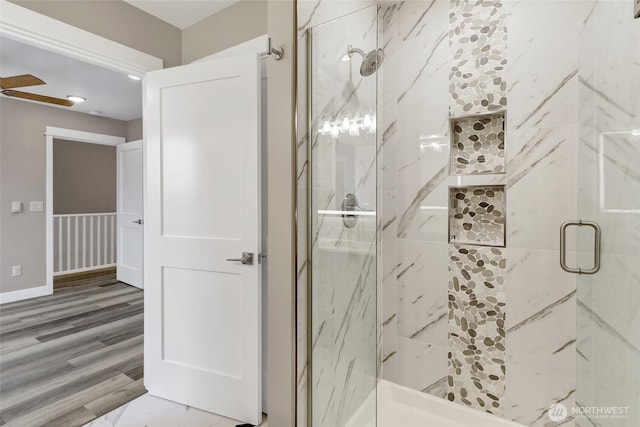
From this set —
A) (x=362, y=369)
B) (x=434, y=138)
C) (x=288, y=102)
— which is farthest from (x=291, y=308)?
(x=434, y=138)

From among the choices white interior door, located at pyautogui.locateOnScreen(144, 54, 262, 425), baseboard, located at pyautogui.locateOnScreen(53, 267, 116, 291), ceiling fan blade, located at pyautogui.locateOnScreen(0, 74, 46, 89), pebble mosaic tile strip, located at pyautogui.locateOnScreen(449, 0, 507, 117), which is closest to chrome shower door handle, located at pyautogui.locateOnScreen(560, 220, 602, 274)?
pebble mosaic tile strip, located at pyautogui.locateOnScreen(449, 0, 507, 117)

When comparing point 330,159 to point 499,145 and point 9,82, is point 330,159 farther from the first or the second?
point 9,82

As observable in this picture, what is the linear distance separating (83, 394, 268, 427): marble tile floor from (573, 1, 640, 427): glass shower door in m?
1.59

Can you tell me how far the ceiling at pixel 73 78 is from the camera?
295 cm

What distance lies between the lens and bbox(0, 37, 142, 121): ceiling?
2949mm

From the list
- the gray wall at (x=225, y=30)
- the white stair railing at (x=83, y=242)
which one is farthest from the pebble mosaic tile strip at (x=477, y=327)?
the white stair railing at (x=83, y=242)

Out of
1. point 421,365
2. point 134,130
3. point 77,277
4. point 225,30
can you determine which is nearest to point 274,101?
point 225,30

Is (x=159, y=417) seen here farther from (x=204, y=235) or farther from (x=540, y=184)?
(x=540, y=184)

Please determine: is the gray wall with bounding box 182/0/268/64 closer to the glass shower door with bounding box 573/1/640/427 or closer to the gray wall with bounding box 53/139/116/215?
the glass shower door with bounding box 573/1/640/427

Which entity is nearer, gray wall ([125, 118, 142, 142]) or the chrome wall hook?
the chrome wall hook

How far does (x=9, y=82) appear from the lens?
8.95 feet

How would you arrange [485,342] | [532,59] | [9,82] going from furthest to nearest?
1. [9,82]
2. [485,342]
3. [532,59]

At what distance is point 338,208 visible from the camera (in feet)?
4.89

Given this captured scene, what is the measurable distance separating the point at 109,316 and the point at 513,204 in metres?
3.96
